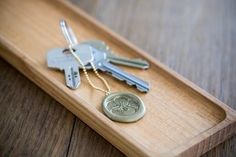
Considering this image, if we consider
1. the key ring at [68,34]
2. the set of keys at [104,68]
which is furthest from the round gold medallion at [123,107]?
the key ring at [68,34]

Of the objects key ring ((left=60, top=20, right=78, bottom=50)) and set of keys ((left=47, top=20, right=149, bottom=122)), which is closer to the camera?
set of keys ((left=47, top=20, right=149, bottom=122))

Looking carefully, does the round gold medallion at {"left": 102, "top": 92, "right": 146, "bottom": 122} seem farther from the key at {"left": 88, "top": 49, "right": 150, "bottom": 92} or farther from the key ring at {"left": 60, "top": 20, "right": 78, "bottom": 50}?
the key ring at {"left": 60, "top": 20, "right": 78, "bottom": 50}

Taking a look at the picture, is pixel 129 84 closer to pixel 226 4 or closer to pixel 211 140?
pixel 211 140

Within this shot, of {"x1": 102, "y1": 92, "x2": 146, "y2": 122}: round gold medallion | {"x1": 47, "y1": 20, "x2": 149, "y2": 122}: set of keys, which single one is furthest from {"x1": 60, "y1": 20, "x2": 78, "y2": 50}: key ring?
{"x1": 102, "y1": 92, "x2": 146, "y2": 122}: round gold medallion

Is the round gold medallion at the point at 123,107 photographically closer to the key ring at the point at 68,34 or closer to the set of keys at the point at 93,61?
the set of keys at the point at 93,61

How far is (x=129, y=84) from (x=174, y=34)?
218 mm

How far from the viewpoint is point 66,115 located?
78 centimetres

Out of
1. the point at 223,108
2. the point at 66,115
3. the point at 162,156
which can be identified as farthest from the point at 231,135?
the point at 66,115

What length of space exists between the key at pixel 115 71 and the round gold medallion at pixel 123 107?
0.10ft

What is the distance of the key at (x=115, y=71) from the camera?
0.79m

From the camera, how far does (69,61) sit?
82 cm

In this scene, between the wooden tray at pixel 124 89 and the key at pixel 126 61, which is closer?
the wooden tray at pixel 124 89

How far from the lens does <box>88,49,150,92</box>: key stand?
0.79 m

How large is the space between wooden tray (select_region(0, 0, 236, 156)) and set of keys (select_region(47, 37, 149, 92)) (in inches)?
0.4
